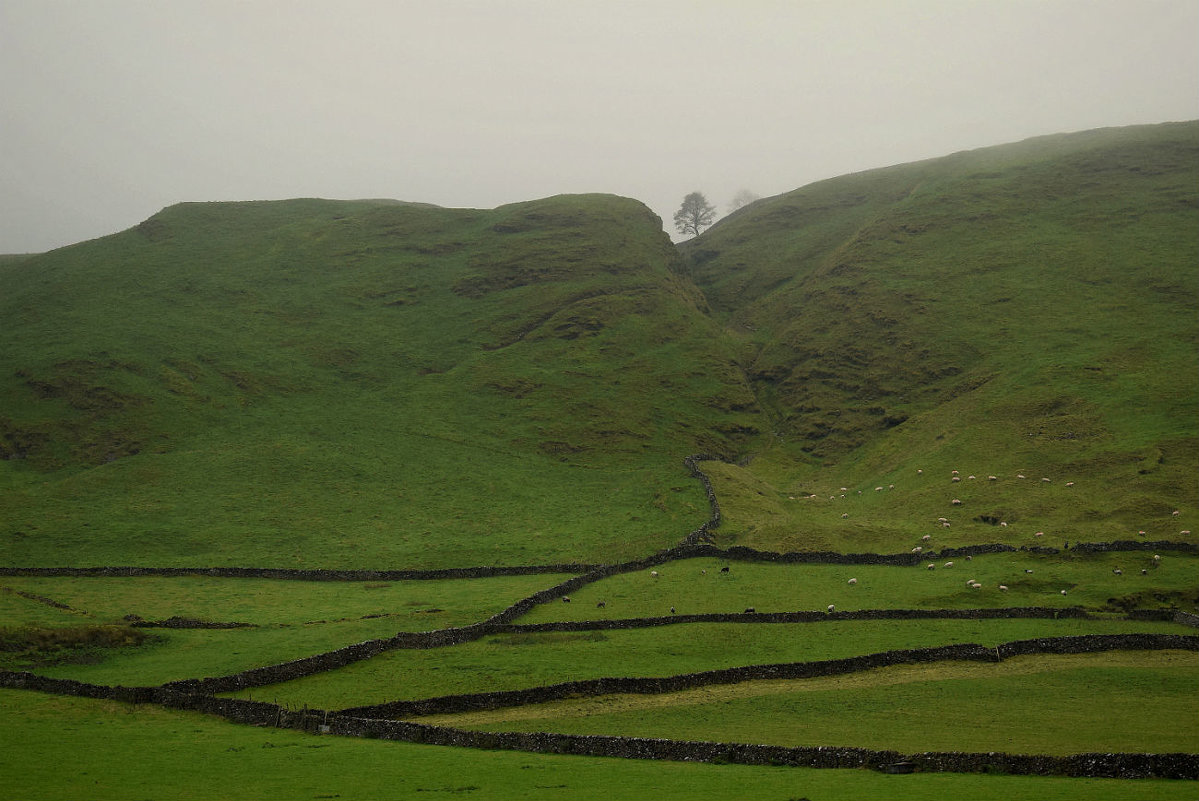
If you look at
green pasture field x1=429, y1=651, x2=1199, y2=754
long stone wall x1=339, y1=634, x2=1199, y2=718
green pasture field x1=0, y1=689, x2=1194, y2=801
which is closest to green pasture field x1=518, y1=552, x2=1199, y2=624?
long stone wall x1=339, y1=634, x2=1199, y2=718

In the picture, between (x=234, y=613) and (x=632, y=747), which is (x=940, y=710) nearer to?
(x=632, y=747)

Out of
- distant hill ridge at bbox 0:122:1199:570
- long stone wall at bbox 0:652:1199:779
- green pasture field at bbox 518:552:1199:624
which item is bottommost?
green pasture field at bbox 518:552:1199:624

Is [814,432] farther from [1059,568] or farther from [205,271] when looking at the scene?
[205,271]

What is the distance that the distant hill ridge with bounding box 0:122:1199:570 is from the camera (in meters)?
71.7

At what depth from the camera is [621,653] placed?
144ft

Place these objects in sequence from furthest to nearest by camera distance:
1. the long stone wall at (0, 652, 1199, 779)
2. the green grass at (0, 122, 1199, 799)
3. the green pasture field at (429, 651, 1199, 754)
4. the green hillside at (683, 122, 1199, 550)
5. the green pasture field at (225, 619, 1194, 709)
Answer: the green hillside at (683, 122, 1199, 550), the green pasture field at (225, 619, 1194, 709), the green grass at (0, 122, 1199, 799), the green pasture field at (429, 651, 1199, 754), the long stone wall at (0, 652, 1199, 779)

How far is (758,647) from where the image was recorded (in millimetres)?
44062

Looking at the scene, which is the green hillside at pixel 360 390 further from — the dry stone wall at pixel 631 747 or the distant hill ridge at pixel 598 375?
the dry stone wall at pixel 631 747

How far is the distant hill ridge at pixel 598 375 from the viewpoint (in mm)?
71688

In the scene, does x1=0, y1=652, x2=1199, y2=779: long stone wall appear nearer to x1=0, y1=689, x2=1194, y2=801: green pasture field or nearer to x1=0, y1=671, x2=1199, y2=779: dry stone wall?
x1=0, y1=671, x2=1199, y2=779: dry stone wall

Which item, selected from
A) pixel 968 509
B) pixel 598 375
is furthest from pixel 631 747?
pixel 598 375

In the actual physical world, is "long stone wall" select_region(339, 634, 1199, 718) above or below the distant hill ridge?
below

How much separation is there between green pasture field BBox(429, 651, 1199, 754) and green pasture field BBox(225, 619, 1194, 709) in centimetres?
292

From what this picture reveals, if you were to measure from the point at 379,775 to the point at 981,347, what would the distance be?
96025mm
